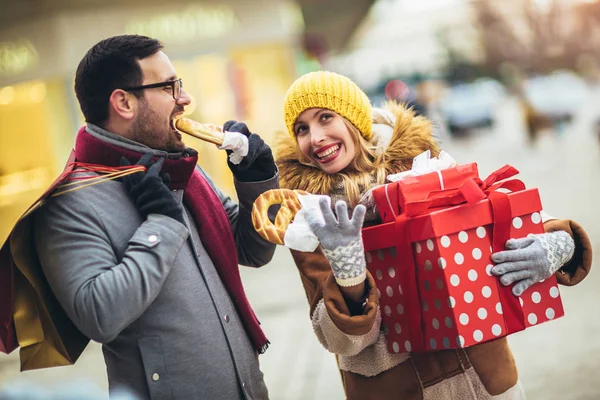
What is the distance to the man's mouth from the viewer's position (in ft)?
8.94

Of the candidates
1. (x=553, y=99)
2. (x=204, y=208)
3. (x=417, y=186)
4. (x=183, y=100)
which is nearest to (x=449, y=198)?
(x=417, y=186)

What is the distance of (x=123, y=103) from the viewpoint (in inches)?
95.6

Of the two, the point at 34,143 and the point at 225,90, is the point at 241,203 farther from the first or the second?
the point at 225,90

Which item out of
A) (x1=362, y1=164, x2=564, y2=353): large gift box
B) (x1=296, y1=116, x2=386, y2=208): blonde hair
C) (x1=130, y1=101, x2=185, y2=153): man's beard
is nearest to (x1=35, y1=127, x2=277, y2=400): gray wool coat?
(x1=130, y1=101, x2=185, y2=153): man's beard

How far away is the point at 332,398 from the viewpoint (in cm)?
526

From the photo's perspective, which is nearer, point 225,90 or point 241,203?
point 241,203

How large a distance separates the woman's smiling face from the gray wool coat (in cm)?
24

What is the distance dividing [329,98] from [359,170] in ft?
0.96

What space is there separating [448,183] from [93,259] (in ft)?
3.72

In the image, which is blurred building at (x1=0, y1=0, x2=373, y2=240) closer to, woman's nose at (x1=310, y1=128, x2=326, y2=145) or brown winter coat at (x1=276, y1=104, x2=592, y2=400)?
woman's nose at (x1=310, y1=128, x2=326, y2=145)

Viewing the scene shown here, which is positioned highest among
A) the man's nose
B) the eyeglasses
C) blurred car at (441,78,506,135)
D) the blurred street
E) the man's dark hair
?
blurred car at (441,78,506,135)

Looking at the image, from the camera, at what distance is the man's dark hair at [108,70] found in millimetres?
2396

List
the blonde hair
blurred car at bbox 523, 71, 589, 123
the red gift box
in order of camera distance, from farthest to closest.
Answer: blurred car at bbox 523, 71, 589, 123 → the blonde hair → the red gift box

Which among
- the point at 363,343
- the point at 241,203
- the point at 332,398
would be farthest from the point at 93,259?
the point at 332,398
